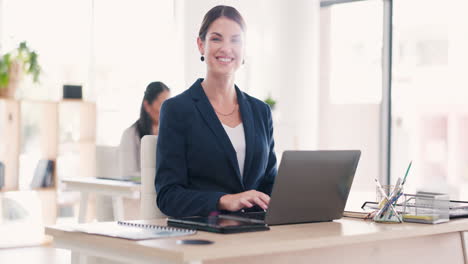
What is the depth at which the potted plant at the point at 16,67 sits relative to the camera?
704 centimetres

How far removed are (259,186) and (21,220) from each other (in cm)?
523

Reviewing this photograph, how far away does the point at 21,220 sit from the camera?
7.33 meters

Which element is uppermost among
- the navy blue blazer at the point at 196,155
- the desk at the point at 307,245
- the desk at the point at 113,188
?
the navy blue blazer at the point at 196,155

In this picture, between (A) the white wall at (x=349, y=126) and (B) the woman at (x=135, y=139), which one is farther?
(A) the white wall at (x=349, y=126)

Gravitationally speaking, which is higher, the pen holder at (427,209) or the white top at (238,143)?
the white top at (238,143)

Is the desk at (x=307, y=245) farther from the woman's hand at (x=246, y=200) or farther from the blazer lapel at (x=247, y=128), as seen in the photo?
the blazer lapel at (x=247, y=128)

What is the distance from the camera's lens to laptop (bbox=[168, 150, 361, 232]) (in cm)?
201

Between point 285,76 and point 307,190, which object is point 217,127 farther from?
point 285,76

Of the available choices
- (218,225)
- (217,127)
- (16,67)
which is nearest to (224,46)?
(217,127)

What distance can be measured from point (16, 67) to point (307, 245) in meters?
5.88

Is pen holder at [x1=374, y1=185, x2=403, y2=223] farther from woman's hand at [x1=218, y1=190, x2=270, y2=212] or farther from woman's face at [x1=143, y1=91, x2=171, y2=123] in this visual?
woman's face at [x1=143, y1=91, x2=171, y2=123]

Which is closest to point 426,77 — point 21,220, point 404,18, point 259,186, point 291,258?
point 404,18

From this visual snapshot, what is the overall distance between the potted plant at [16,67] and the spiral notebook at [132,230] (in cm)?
542

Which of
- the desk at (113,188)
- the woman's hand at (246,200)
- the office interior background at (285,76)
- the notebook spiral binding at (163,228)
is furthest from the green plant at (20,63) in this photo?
the notebook spiral binding at (163,228)
